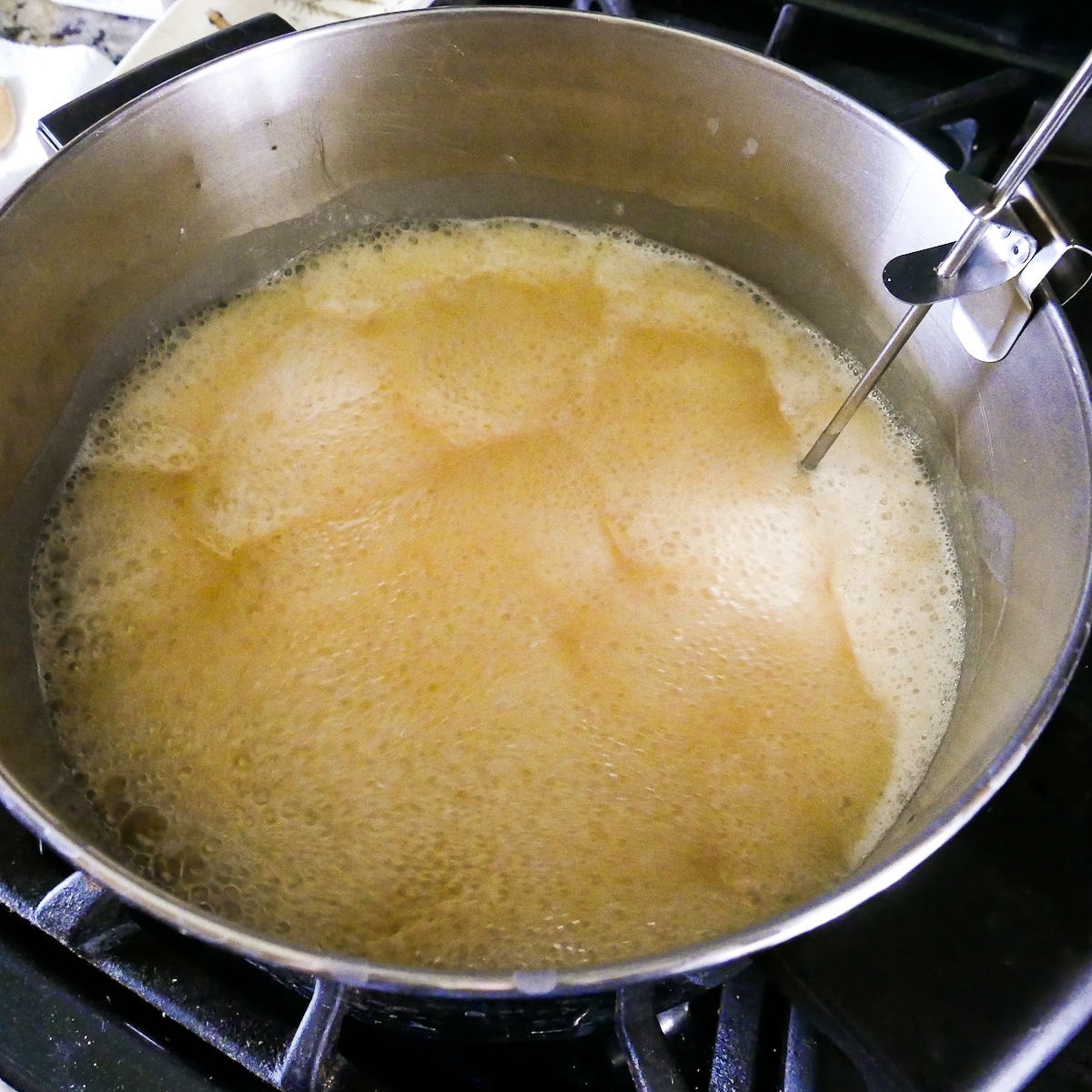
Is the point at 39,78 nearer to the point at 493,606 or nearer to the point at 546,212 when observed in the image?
the point at 546,212

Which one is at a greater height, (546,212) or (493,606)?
(546,212)

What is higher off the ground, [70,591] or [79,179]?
[79,179]

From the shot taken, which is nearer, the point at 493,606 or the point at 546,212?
the point at 493,606

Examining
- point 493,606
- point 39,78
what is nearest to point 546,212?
point 493,606

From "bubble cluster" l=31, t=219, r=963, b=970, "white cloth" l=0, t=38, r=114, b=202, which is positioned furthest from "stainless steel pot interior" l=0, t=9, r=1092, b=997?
"white cloth" l=0, t=38, r=114, b=202

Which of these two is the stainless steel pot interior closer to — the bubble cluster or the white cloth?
the bubble cluster

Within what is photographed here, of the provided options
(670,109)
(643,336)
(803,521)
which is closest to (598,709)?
(803,521)

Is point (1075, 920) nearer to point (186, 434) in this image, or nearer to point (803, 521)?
point (803, 521)
